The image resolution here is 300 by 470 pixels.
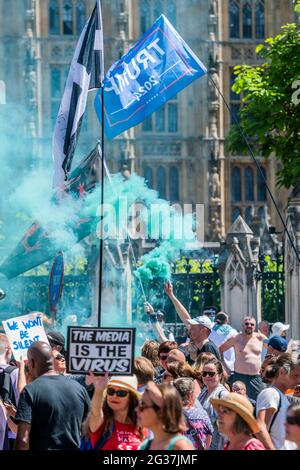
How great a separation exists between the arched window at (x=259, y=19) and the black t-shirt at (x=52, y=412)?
1581 inches

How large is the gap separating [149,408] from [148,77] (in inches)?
302

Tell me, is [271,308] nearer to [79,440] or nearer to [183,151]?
[79,440]

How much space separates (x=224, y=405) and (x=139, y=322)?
1449 centimetres

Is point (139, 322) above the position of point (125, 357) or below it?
below

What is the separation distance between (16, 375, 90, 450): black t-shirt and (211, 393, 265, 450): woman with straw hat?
4.22 ft

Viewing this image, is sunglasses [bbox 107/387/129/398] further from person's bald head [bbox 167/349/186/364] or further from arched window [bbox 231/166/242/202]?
arched window [bbox 231/166/242/202]

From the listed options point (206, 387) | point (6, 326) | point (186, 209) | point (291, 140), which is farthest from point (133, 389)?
A: point (186, 209)

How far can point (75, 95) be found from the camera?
1229 cm

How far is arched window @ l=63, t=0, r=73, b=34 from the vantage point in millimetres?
46219

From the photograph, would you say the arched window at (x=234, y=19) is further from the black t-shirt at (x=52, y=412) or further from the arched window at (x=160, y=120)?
the black t-shirt at (x=52, y=412)

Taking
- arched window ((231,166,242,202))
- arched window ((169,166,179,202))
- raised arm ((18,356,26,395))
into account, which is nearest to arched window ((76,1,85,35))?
arched window ((169,166,179,202))

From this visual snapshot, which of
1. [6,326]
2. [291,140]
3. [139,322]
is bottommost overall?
[139,322]

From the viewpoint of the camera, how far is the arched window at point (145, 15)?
4675cm

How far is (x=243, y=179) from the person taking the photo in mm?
46688
